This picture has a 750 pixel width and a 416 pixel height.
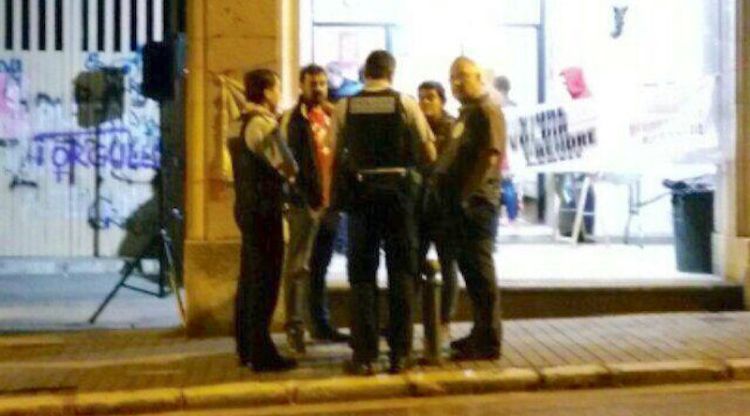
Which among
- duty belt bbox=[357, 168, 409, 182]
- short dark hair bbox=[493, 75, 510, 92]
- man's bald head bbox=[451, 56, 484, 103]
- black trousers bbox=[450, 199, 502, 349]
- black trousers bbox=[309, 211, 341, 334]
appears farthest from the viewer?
short dark hair bbox=[493, 75, 510, 92]

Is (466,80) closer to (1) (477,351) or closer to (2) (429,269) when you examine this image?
(2) (429,269)

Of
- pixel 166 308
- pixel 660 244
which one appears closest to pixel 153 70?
pixel 166 308

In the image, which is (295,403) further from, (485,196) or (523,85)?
(523,85)

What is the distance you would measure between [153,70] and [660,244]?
245 inches

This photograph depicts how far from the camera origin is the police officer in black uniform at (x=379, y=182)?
817 centimetres

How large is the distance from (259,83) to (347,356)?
2072 millimetres

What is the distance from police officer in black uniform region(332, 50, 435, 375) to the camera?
8172mm

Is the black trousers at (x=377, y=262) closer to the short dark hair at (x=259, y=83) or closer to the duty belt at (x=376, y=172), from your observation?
the duty belt at (x=376, y=172)

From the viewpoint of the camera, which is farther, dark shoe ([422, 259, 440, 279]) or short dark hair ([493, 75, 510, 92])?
short dark hair ([493, 75, 510, 92])

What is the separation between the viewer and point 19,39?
13820 millimetres

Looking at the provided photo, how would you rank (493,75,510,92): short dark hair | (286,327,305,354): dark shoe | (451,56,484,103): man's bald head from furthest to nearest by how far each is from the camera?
(493,75,510,92): short dark hair
(286,327,305,354): dark shoe
(451,56,484,103): man's bald head

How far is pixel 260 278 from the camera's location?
8.53 metres

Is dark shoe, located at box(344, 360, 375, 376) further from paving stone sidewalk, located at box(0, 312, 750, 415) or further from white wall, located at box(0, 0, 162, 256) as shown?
white wall, located at box(0, 0, 162, 256)

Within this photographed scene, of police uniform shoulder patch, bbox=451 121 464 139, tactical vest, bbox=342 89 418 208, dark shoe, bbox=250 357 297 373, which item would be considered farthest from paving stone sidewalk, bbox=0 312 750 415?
police uniform shoulder patch, bbox=451 121 464 139
